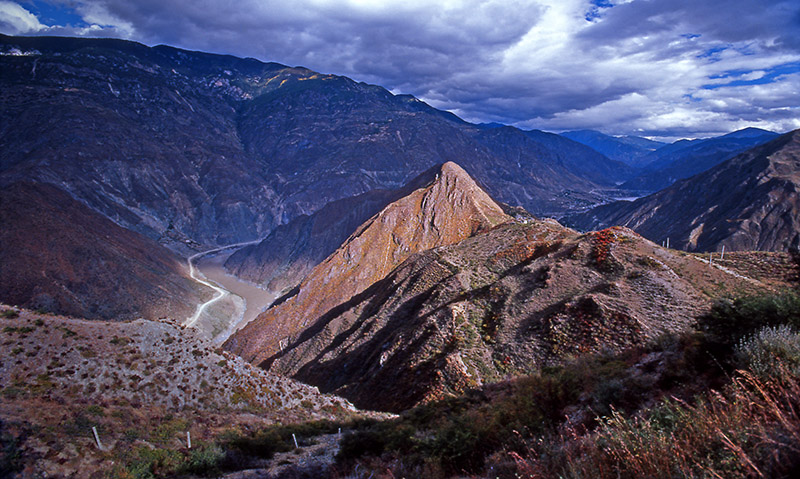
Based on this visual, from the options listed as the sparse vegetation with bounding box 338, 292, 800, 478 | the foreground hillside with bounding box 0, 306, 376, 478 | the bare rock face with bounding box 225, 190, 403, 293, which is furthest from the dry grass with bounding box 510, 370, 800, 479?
the bare rock face with bounding box 225, 190, 403, 293

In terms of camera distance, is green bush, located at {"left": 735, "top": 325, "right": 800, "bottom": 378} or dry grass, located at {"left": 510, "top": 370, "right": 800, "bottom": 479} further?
green bush, located at {"left": 735, "top": 325, "right": 800, "bottom": 378}

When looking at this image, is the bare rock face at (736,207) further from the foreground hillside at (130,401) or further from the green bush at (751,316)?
the foreground hillside at (130,401)

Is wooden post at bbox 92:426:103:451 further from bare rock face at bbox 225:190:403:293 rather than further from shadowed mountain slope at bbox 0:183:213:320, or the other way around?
bare rock face at bbox 225:190:403:293

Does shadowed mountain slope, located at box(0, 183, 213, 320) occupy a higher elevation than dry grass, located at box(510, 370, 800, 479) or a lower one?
lower

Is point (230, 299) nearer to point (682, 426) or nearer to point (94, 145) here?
point (682, 426)

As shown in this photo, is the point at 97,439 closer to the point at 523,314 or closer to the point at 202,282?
the point at 523,314
